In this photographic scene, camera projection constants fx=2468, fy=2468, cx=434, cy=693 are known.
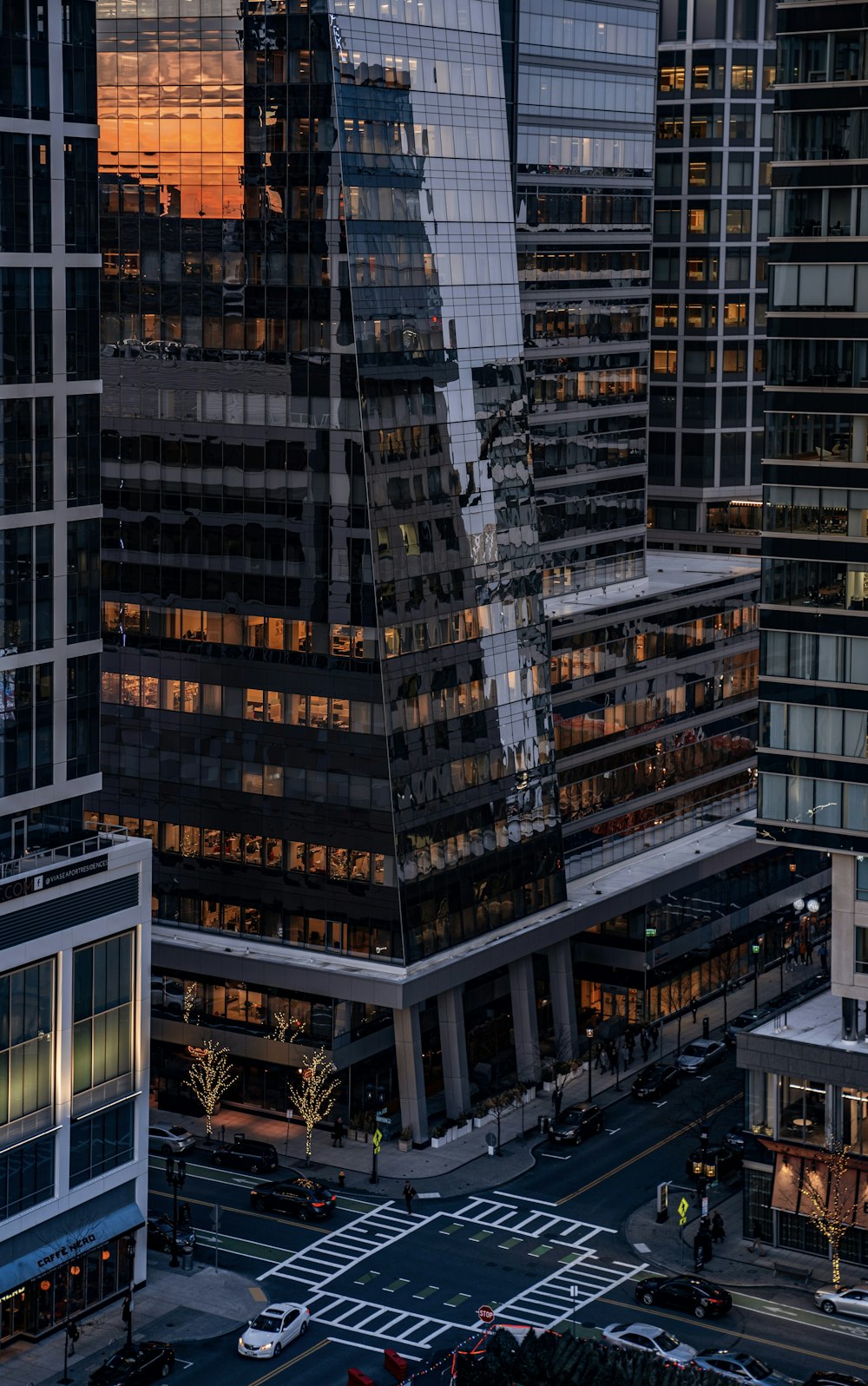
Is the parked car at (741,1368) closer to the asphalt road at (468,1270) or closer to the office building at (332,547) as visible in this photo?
the asphalt road at (468,1270)

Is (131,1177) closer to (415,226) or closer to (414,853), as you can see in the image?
(414,853)

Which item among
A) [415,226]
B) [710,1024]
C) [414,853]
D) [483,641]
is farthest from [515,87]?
[710,1024]

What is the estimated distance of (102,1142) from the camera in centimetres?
11875

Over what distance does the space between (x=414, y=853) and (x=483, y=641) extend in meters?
14.2

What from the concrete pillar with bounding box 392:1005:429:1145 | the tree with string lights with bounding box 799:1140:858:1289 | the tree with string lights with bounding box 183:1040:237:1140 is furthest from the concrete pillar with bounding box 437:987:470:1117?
the tree with string lights with bounding box 799:1140:858:1289

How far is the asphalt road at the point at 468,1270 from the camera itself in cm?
11569

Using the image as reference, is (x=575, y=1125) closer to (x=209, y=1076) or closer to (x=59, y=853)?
(x=209, y=1076)

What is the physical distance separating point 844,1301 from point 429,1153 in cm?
2919

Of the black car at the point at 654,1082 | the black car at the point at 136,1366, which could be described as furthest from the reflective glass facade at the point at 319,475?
the black car at the point at 136,1366

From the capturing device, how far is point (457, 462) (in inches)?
5674

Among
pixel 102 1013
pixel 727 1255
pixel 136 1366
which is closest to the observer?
pixel 136 1366

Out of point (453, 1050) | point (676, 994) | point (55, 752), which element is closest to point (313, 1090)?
point (453, 1050)

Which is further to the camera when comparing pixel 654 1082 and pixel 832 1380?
pixel 654 1082

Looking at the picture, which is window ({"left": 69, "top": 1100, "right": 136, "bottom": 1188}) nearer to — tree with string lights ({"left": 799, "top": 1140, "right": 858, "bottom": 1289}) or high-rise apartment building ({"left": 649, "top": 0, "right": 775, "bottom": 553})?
tree with string lights ({"left": 799, "top": 1140, "right": 858, "bottom": 1289})
